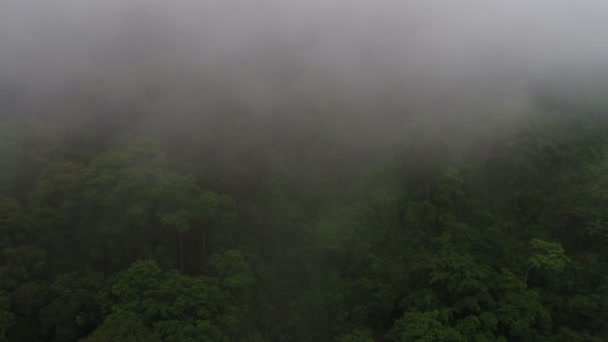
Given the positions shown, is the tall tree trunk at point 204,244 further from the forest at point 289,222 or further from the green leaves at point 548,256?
the green leaves at point 548,256

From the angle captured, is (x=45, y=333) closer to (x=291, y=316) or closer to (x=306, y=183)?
(x=291, y=316)

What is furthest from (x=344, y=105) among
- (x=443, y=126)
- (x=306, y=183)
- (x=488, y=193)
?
(x=488, y=193)

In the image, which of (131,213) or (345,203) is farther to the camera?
(345,203)

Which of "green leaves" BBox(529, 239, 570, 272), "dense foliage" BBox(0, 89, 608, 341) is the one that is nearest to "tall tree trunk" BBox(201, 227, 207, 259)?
"dense foliage" BBox(0, 89, 608, 341)

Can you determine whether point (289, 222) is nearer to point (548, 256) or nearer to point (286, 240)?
point (286, 240)

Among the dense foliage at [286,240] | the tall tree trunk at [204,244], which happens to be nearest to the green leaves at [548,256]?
the dense foliage at [286,240]

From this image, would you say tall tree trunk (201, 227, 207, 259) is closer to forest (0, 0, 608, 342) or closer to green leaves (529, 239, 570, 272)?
forest (0, 0, 608, 342)
